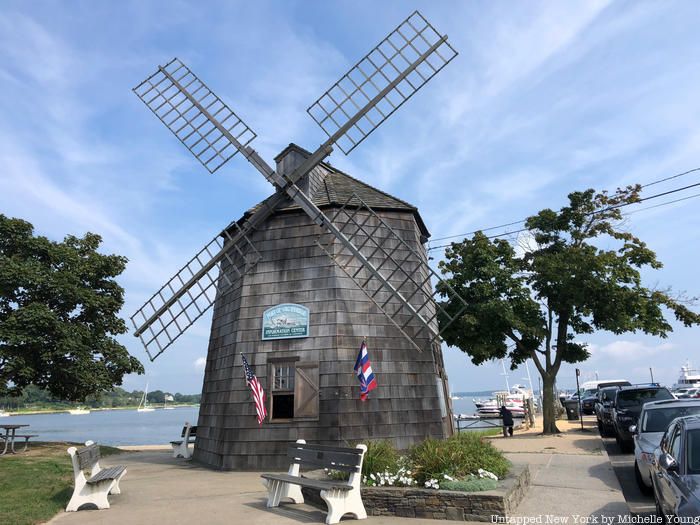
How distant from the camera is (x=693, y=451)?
18.0 ft

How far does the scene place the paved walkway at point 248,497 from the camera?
7.32 m

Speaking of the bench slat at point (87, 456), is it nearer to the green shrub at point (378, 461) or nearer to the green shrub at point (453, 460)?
the green shrub at point (378, 461)

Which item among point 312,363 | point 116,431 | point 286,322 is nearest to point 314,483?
point 312,363

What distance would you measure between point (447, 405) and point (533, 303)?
626 cm

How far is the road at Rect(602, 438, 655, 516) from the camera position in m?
7.64

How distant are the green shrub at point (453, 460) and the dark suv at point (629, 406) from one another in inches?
262

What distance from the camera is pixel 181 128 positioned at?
16500 mm

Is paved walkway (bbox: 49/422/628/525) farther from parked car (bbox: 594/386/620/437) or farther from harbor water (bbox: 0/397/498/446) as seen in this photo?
harbor water (bbox: 0/397/498/446)

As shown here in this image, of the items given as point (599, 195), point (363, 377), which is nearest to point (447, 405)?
point (363, 377)

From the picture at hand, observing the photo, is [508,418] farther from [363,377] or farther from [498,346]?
[363,377]

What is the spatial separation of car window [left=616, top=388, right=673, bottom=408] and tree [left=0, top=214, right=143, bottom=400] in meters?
17.5

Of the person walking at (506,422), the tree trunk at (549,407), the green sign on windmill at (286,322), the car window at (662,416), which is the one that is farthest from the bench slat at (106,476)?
the tree trunk at (549,407)

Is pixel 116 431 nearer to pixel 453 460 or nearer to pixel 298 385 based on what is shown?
pixel 298 385

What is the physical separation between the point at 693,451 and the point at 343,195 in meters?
11.3
